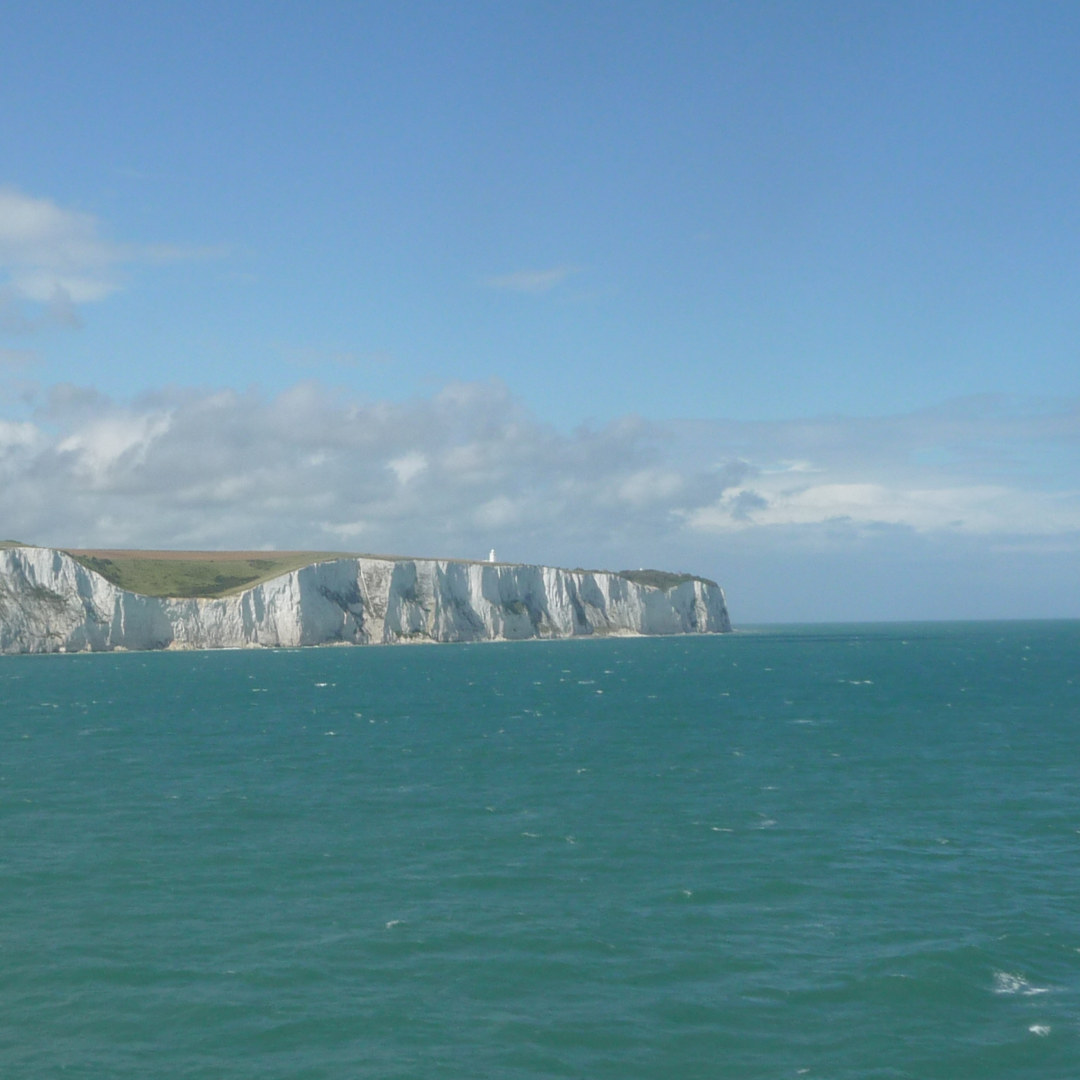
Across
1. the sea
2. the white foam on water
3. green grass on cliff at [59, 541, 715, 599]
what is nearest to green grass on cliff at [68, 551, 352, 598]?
green grass on cliff at [59, 541, 715, 599]

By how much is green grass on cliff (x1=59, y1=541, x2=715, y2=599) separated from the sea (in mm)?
93403

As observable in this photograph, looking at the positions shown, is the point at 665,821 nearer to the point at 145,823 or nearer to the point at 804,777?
the point at 804,777

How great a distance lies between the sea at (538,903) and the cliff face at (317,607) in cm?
8195

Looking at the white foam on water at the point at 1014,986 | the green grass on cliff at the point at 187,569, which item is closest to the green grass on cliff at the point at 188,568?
the green grass on cliff at the point at 187,569

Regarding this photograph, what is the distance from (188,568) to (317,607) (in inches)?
904

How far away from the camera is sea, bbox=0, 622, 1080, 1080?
19.9 m

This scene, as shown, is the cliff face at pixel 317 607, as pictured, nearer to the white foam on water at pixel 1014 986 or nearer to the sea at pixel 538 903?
the sea at pixel 538 903

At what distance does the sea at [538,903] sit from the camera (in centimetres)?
1989

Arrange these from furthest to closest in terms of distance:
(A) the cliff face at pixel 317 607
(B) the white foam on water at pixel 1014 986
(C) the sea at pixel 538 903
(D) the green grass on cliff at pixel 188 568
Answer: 1. (D) the green grass on cliff at pixel 188 568
2. (A) the cliff face at pixel 317 607
3. (B) the white foam on water at pixel 1014 986
4. (C) the sea at pixel 538 903

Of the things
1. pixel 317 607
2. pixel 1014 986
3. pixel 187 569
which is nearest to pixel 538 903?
pixel 1014 986

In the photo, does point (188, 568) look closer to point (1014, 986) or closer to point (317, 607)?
point (317, 607)

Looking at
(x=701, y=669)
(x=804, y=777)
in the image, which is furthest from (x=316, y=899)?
(x=701, y=669)

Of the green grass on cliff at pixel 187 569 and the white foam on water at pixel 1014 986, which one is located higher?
the green grass on cliff at pixel 187 569

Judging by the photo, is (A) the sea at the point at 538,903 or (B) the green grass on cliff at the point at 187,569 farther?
(B) the green grass on cliff at the point at 187,569
